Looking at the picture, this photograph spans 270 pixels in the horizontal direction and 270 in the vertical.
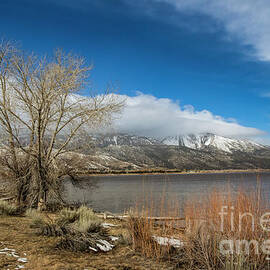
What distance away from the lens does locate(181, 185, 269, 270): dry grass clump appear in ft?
17.2

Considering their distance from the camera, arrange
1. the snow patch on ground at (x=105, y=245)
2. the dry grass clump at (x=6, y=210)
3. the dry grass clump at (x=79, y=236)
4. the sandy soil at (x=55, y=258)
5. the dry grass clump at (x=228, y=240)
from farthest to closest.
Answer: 1. the dry grass clump at (x=6, y=210)
2. the snow patch on ground at (x=105, y=245)
3. the dry grass clump at (x=79, y=236)
4. the dry grass clump at (x=228, y=240)
5. the sandy soil at (x=55, y=258)

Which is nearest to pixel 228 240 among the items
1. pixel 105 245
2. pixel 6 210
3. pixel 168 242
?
→ pixel 168 242

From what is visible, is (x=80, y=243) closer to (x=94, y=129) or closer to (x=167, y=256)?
(x=167, y=256)

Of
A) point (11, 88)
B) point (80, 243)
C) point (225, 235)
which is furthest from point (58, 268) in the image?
point (11, 88)

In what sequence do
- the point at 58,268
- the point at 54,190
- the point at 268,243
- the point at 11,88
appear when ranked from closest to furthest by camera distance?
the point at 58,268 → the point at 268,243 → the point at 11,88 → the point at 54,190

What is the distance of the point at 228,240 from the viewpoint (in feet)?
18.3

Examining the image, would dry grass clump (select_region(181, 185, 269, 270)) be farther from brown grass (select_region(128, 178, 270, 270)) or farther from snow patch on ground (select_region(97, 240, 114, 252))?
snow patch on ground (select_region(97, 240, 114, 252))

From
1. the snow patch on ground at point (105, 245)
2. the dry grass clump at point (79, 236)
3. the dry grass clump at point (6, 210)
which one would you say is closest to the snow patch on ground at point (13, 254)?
the dry grass clump at point (79, 236)

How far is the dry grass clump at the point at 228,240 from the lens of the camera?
523cm

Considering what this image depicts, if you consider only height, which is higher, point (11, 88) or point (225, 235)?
point (11, 88)

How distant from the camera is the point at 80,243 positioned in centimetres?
631

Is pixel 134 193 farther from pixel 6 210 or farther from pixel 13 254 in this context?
pixel 13 254

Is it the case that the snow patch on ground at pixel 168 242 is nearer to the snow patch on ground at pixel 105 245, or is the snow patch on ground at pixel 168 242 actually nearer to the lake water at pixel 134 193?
the lake water at pixel 134 193

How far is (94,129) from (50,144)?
87.1 inches
